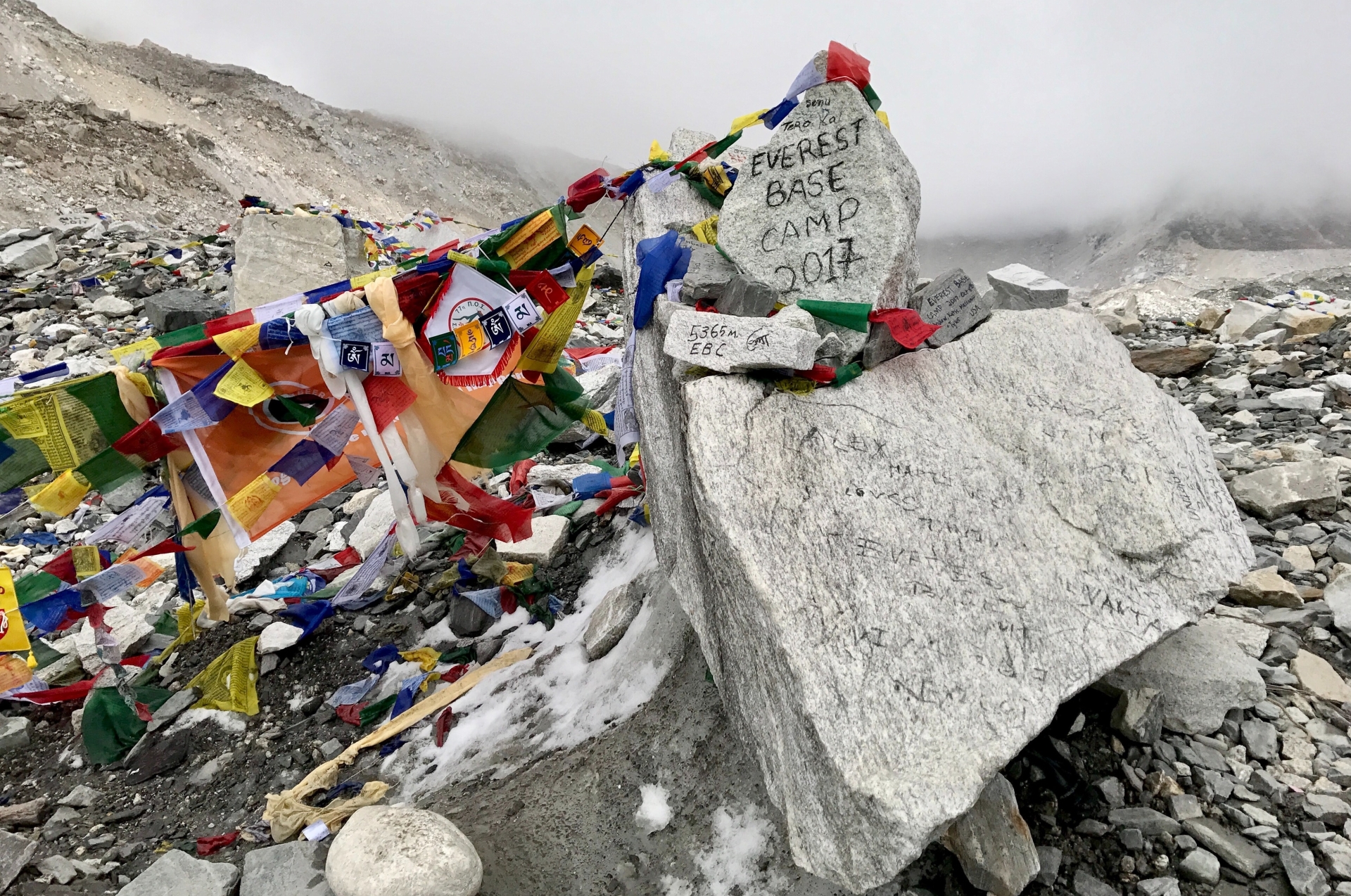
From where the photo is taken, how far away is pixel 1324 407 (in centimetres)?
561

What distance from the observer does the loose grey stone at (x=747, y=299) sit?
10.4ft

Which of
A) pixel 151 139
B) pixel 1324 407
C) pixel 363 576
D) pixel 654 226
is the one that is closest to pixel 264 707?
pixel 363 576

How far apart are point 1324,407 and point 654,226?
531cm

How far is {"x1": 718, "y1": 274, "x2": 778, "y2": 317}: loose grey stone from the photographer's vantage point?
3166 millimetres

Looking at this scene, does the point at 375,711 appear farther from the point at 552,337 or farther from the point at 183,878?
the point at 552,337

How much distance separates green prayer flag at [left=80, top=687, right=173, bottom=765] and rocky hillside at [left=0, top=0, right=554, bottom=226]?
14.4 meters

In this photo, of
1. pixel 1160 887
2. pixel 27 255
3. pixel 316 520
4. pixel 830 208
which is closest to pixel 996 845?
pixel 1160 887

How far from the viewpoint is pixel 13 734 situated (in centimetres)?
414

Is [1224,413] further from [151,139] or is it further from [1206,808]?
[151,139]

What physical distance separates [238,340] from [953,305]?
335 cm

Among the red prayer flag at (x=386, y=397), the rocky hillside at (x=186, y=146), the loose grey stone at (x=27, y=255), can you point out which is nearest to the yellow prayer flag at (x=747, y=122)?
the red prayer flag at (x=386, y=397)

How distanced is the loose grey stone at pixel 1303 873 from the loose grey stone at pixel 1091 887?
507 millimetres

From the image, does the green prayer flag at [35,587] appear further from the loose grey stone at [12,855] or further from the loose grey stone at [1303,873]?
the loose grey stone at [1303,873]

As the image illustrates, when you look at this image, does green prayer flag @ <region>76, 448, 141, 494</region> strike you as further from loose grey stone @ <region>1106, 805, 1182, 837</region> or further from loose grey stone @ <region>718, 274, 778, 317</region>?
loose grey stone @ <region>1106, 805, 1182, 837</region>
